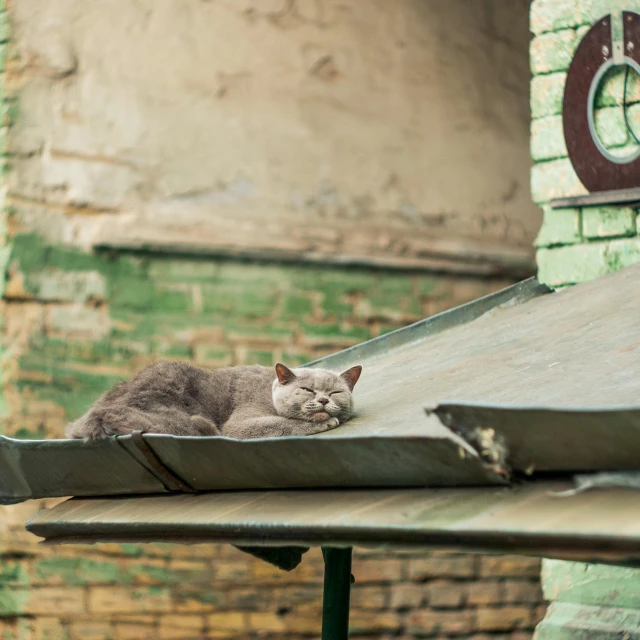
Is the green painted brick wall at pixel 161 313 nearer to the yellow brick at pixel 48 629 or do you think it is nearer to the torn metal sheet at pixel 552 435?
the yellow brick at pixel 48 629

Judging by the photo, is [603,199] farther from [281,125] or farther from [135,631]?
[135,631]

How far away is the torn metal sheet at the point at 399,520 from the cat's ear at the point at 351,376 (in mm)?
834

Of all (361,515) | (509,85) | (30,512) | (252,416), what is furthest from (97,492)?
(509,85)

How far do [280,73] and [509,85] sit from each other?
1630 millimetres

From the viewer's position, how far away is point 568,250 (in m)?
4.40

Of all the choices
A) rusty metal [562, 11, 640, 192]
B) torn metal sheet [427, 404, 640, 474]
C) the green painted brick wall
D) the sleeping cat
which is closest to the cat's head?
the sleeping cat

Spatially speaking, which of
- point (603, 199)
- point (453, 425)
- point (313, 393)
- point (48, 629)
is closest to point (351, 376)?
point (313, 393)

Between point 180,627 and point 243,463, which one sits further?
point 180,627

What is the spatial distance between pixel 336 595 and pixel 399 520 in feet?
3.16

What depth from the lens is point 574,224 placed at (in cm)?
438

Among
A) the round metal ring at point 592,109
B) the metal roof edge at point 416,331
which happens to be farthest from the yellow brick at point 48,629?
the round metal ring at point 592,109

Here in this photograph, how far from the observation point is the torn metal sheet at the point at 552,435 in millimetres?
1851

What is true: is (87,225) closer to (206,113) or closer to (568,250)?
(206,113)

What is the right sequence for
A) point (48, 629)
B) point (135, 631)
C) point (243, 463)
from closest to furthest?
point (243, 463) → point (48, 629) → point (135, 631)
